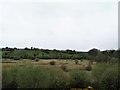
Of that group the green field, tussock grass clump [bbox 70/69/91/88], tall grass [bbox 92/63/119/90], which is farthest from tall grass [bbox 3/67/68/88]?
tall grass [bbox 92/63/119/90]

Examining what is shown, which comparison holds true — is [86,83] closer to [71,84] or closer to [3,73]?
[71,84]

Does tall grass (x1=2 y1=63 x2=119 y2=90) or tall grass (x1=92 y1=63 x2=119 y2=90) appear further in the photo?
tall grass (x1=92 y1=63 x2=119 y2=90)

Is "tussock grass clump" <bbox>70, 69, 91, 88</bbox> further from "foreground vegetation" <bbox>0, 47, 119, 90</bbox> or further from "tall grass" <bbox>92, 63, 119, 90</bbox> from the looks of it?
"tall grass" <bbox>92, 63, 119, 90</bbox>

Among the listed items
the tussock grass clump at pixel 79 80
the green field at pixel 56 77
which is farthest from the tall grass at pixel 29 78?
the tussock grass clump at pixel 79 80

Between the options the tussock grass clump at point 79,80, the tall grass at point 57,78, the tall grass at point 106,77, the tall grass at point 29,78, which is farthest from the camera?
the tussock grass clump at point 79,80

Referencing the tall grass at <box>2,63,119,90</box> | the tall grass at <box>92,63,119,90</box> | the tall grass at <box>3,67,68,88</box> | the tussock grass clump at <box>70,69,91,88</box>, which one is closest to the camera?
the tall grass at <box>3,67,68,88</box>

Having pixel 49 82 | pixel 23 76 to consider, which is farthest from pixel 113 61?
pixel 23 76

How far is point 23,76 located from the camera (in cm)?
2789

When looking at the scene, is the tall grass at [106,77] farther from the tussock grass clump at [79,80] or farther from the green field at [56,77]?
the tussock grass clump at [79,80]

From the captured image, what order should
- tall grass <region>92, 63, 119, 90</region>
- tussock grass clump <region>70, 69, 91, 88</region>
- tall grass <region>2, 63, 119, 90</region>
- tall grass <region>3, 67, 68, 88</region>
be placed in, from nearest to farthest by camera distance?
1. tall grass <region>3, 67, 68, 88</region>
2. tall grass <region>2, 63, 119, 90</region>
3. tall grass <region>92, 63, 119, 90</region>
4. tussock grass clump <region>70, 69, 91, 88</region>

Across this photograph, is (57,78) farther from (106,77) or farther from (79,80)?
(106,77)

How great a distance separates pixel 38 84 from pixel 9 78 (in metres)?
2.66

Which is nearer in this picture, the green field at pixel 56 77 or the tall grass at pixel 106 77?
the green field at pixel 56 77

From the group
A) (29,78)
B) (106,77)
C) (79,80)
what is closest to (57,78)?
(29,78)
